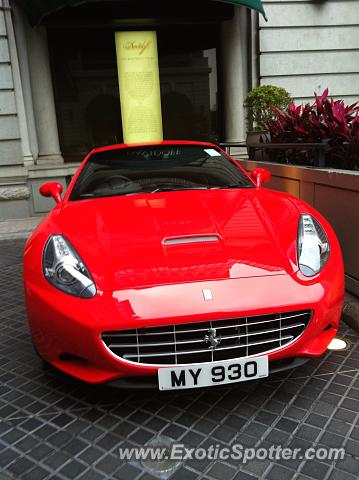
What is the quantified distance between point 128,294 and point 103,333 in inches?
8.4

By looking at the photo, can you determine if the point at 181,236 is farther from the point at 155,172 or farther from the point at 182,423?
the point at 155,172

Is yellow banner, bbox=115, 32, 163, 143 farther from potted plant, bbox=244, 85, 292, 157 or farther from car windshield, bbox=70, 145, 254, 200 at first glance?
car windshield, bbox=70, 145, 254, 200

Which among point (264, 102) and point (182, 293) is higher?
point (264, 102)

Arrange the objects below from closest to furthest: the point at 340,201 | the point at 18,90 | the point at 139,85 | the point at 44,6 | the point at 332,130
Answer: the point at 340,201 → the point at 332,130 → the point at 44,6 → the point at 18,90 → the point at 139,85

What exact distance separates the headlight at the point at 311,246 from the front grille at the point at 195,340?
1.04ft

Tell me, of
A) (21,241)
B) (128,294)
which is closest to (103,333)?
(128,294)

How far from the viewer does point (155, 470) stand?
184 centimetres

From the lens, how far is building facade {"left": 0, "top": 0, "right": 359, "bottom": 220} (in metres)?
8.11

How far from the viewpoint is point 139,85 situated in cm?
855

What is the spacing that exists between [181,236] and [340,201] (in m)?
1.81

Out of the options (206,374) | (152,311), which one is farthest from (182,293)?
(206,374)

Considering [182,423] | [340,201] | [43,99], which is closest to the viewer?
[182,423]

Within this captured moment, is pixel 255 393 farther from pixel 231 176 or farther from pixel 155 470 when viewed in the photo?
pixel 231 176

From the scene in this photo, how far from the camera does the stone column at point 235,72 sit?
8.74 metres
